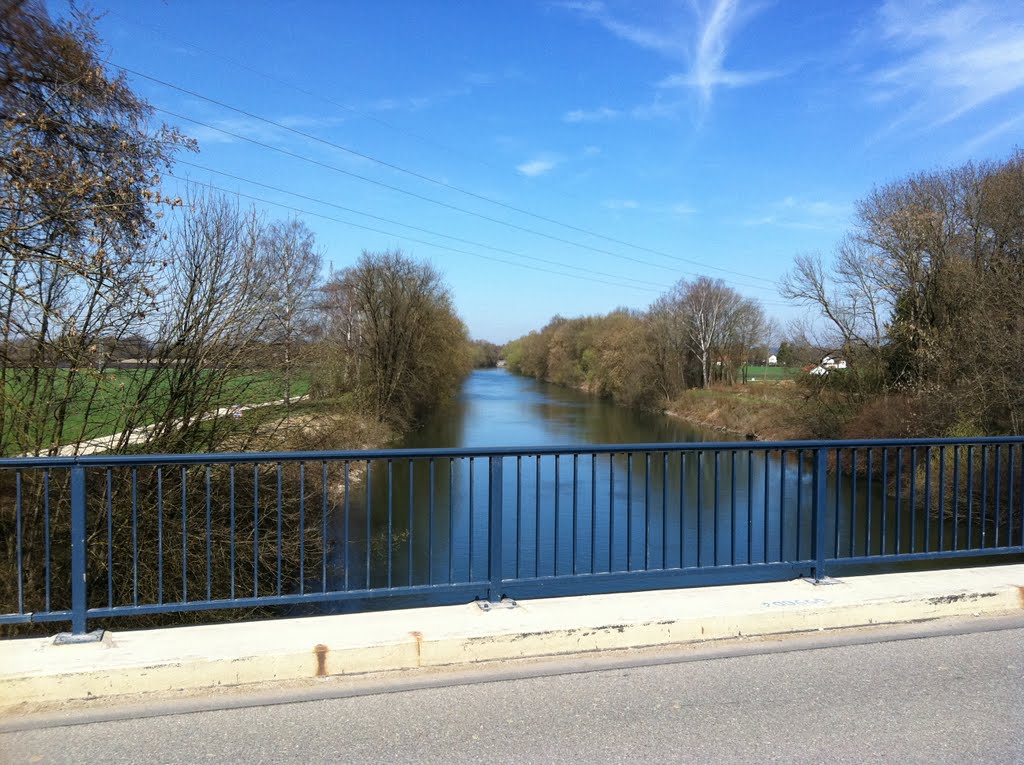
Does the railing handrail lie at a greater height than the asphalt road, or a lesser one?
greater

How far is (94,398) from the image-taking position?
32.8 feet

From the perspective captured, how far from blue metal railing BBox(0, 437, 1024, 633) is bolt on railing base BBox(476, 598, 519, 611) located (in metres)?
0.05

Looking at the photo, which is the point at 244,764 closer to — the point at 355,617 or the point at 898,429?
the point at 355,617

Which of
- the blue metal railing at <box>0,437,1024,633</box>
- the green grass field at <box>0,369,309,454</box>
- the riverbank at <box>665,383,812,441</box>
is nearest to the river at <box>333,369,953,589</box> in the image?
the blue metal railing at <box>0,437,1024,633</box>

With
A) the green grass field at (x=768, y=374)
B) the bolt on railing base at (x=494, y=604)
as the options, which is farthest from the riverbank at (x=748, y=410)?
the bolt on railing base at (x=494, y=604)

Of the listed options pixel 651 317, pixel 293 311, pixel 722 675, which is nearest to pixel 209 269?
pixel 293 311

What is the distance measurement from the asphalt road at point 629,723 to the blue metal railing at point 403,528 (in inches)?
37.8

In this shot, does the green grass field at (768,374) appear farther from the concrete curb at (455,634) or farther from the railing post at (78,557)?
the railing post at (78,557)

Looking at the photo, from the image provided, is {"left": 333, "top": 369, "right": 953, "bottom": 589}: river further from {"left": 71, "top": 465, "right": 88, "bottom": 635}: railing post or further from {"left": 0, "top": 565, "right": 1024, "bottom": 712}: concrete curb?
{"left": 71, "top": 465, "right": 88, "bottom": 635}: railing post

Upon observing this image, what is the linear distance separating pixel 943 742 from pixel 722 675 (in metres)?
1.09

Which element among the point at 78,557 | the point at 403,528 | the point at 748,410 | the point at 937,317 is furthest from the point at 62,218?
the point at 748,410

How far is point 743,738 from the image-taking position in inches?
137

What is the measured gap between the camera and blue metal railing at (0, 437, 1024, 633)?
4.78m

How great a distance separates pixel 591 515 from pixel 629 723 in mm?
3575
